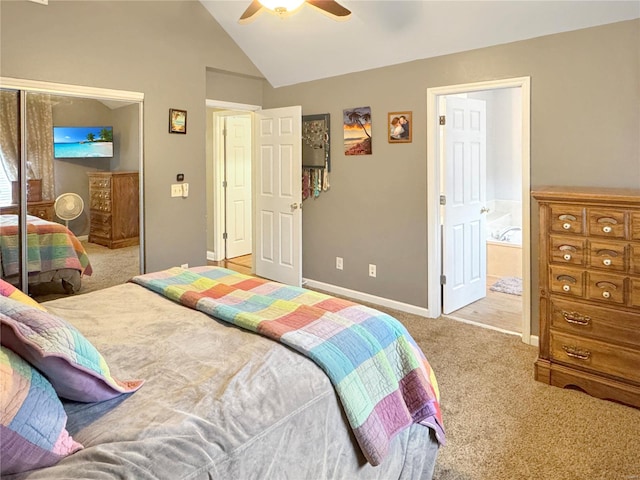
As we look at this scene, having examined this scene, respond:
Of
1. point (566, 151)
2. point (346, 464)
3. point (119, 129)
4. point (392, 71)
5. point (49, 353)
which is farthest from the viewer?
point (392, 71)

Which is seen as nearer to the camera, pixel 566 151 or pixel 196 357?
pixel 196 357

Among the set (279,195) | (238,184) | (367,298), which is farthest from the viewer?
(238,184)

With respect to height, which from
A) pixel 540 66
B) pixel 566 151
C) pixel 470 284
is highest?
pixel 540 66

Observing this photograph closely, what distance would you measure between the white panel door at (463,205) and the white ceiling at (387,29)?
641mm

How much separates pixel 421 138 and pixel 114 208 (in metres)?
2.66

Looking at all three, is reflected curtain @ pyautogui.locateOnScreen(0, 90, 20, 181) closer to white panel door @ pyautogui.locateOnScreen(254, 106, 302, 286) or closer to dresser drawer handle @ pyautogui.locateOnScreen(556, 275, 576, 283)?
white panel door @ pyautogui.locateOnScreen(254, 106, 302, 286)

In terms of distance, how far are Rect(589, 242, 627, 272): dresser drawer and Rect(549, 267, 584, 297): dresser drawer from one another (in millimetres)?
106

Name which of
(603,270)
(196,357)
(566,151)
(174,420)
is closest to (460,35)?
(566,151)

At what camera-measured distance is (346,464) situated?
1.48 meters

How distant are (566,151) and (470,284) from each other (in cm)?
165

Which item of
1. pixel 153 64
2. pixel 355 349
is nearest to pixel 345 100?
pixel 153 64

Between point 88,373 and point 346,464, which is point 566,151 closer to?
point 346,464

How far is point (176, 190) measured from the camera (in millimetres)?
4262

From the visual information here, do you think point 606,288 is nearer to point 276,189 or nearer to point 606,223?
point 606,223
